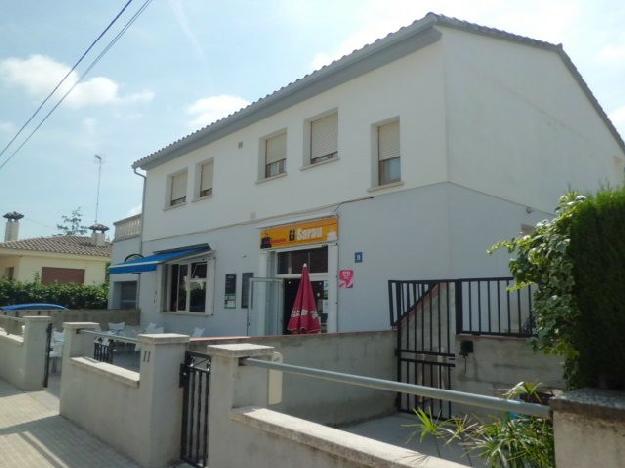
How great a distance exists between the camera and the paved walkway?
532 centimetres

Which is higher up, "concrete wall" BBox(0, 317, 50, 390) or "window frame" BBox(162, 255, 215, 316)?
"window frame" BBox(162, 255, 215, 316)

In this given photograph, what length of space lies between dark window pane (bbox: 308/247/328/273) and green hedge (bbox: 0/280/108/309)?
1385 centimetres

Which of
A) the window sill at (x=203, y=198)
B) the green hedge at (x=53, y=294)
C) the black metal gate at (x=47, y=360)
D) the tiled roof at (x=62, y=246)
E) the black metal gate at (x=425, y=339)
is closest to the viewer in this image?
the black metal gate at (x=425, y=339)

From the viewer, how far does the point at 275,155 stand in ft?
44.9

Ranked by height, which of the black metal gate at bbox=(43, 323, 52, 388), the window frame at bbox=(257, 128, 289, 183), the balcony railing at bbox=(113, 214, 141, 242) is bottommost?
the black metal gate at bbox=(43, 323, 52, 388)

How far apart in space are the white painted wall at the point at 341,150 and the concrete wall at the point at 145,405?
249 inches

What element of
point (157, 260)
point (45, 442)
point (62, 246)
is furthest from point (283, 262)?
point (62, 246)

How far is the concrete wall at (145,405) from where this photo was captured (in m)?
5.14

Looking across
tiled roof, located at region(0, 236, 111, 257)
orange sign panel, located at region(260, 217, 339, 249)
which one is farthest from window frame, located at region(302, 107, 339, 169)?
tiled roof, located at region(0, 236, 111, 257)

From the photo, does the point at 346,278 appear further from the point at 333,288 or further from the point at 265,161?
the point at 265,161

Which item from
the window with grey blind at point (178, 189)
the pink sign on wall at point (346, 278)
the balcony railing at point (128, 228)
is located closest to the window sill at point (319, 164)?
the pink sign on wall at point (346, 278)

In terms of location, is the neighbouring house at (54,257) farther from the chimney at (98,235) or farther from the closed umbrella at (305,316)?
the closed umbrella at (305,316)

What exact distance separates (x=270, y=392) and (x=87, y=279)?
3055 cm

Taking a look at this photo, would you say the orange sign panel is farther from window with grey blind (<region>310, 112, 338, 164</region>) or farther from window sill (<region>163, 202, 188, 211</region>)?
window sill (<region>163, 202, 188, 211</region>)
